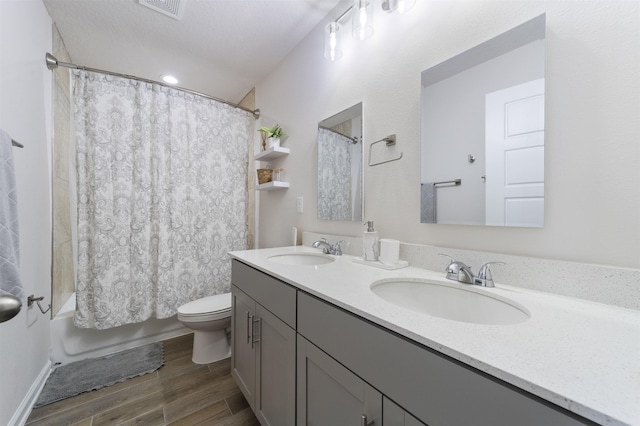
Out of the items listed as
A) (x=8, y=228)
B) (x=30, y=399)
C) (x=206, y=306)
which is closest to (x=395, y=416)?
(x=8, y=228)

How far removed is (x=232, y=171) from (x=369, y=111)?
59.7 inches

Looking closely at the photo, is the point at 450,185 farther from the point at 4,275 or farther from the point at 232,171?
the point at 232,171

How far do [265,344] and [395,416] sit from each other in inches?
28.4

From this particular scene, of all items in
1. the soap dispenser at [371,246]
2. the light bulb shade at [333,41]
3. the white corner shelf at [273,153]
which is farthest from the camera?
the white corner shelf at [273,153]

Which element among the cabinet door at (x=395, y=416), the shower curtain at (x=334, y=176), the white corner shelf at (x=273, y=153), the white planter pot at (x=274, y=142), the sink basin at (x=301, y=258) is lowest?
the cabinet door at (x=395, y=416)

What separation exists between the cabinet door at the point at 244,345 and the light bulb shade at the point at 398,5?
1530mm

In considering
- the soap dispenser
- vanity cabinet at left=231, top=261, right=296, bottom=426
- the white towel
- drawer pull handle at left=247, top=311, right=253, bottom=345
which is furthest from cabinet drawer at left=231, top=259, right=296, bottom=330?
the white towel

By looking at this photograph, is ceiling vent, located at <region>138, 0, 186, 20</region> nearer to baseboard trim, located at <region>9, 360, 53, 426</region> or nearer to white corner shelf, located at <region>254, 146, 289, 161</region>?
white corner shelf, located at <region>254, 146, 289, 161</region>

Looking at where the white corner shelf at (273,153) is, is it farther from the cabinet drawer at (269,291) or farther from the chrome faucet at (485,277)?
the chrome faucet at (485,277)

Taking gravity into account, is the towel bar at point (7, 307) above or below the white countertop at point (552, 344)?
above

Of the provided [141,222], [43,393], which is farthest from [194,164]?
[43,393]

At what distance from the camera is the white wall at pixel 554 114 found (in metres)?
0.67

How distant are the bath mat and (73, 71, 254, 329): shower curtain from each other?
0.27 metres

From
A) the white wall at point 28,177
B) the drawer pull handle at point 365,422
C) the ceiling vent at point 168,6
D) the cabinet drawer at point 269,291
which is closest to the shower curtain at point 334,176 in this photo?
the cabinet drawer at point 269,291
